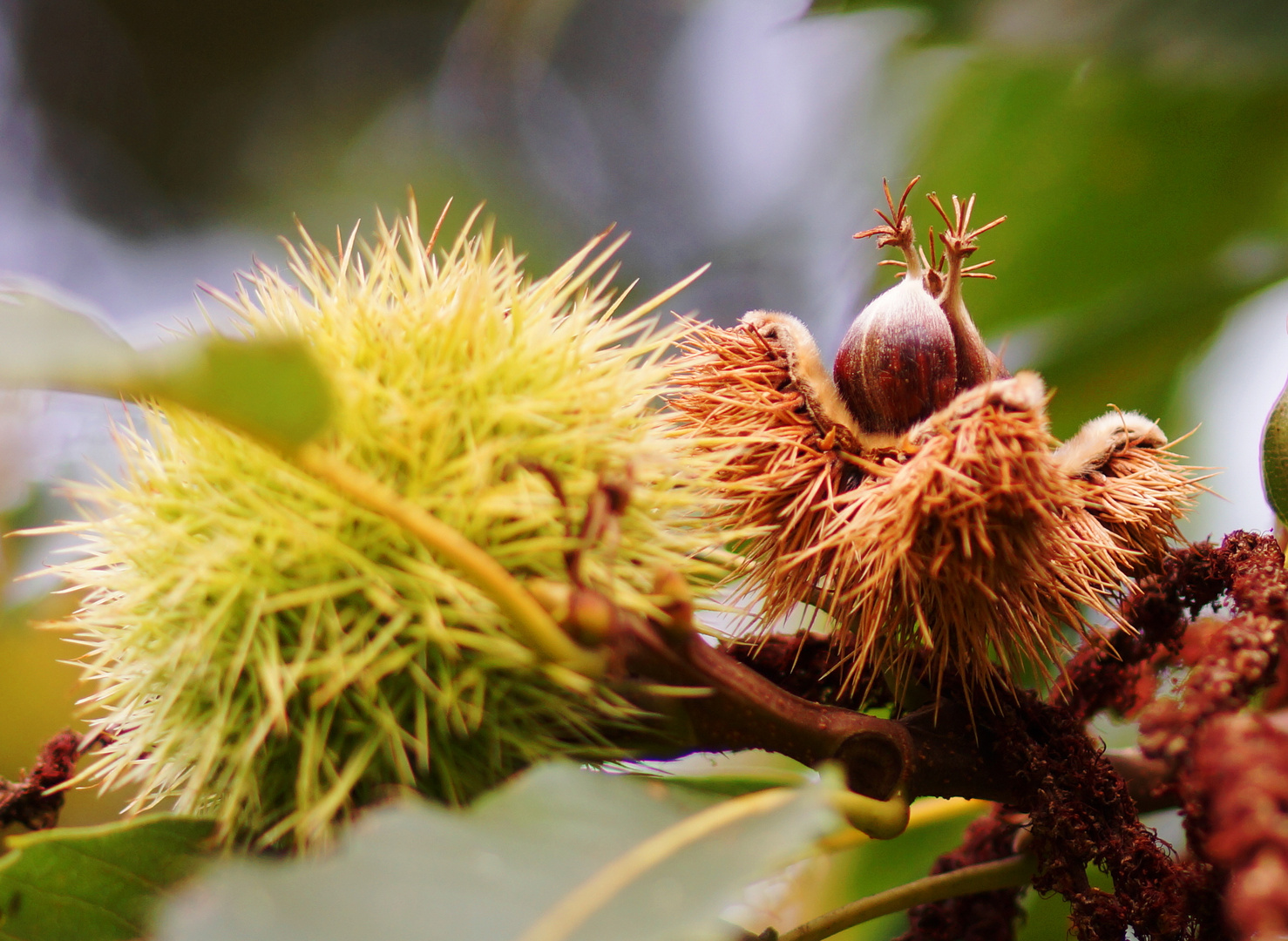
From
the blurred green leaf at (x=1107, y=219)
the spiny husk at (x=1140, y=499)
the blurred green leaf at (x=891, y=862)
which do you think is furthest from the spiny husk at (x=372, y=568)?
the blurred green leaf at (x=1107, y=219)

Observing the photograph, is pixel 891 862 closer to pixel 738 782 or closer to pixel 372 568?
pixel 738 782

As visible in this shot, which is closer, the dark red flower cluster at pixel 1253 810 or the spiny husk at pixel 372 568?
Answer: the dark red flower cluster at pixel 1253 810

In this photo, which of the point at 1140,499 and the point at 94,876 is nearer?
the point at 94,876

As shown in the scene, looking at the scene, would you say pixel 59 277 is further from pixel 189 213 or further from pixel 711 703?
pixel 711 703

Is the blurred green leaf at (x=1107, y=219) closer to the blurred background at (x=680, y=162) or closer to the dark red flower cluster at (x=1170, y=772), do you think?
the blurred background at (x=680, y=162)

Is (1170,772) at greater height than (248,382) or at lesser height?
lesser

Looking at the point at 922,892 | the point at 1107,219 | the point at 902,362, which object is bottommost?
the point at 922,892

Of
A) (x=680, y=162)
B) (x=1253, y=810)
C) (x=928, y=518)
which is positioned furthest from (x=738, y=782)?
(x=680, y=162)

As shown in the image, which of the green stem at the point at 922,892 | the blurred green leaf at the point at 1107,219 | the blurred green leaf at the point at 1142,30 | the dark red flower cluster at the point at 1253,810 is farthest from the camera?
→ the blurred green leaf at the point at 1107,219

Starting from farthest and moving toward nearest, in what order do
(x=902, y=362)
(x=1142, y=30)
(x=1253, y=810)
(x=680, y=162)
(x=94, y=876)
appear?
(x=680, y=162), (x=1142, y=30), (x=902, y=362), (x=94, y=876), (x=1253, y=810)
